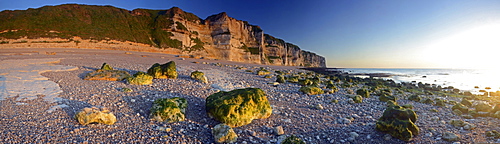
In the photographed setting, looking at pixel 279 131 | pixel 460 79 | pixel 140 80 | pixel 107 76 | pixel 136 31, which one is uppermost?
pixel 136 31

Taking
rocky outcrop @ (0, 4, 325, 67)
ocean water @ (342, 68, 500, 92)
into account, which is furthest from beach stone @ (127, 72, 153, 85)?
→ rocky outcrop @ (0, 4, 325, 67)

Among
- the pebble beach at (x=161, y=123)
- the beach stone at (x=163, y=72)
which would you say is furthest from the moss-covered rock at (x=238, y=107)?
the beach stone at (x=163, y=72)

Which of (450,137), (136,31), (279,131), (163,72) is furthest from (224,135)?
(136,31)

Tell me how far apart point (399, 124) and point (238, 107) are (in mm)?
4647

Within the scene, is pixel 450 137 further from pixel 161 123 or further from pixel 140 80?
pixel 140 80

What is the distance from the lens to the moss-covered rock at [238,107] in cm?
576

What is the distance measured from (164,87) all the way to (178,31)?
68749 mm

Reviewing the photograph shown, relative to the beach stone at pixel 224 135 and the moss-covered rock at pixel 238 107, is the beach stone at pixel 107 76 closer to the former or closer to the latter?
the moss-covered rock at pixel 238 107

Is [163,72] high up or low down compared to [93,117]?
up

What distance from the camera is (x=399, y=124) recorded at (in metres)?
5.48

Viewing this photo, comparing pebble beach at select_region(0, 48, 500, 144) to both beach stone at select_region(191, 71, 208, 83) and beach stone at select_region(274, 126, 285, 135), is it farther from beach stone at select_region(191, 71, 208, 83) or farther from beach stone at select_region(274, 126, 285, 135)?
beach stone at select_region(191, 71, 208, 83)

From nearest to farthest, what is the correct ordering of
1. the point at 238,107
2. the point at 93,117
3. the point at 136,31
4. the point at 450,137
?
the point at 93,117
the point at 450,137
the point at 238,107
the point at 136,31

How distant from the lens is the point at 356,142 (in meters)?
5.18

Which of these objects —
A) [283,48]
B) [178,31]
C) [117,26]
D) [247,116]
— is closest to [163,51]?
[178,31]
